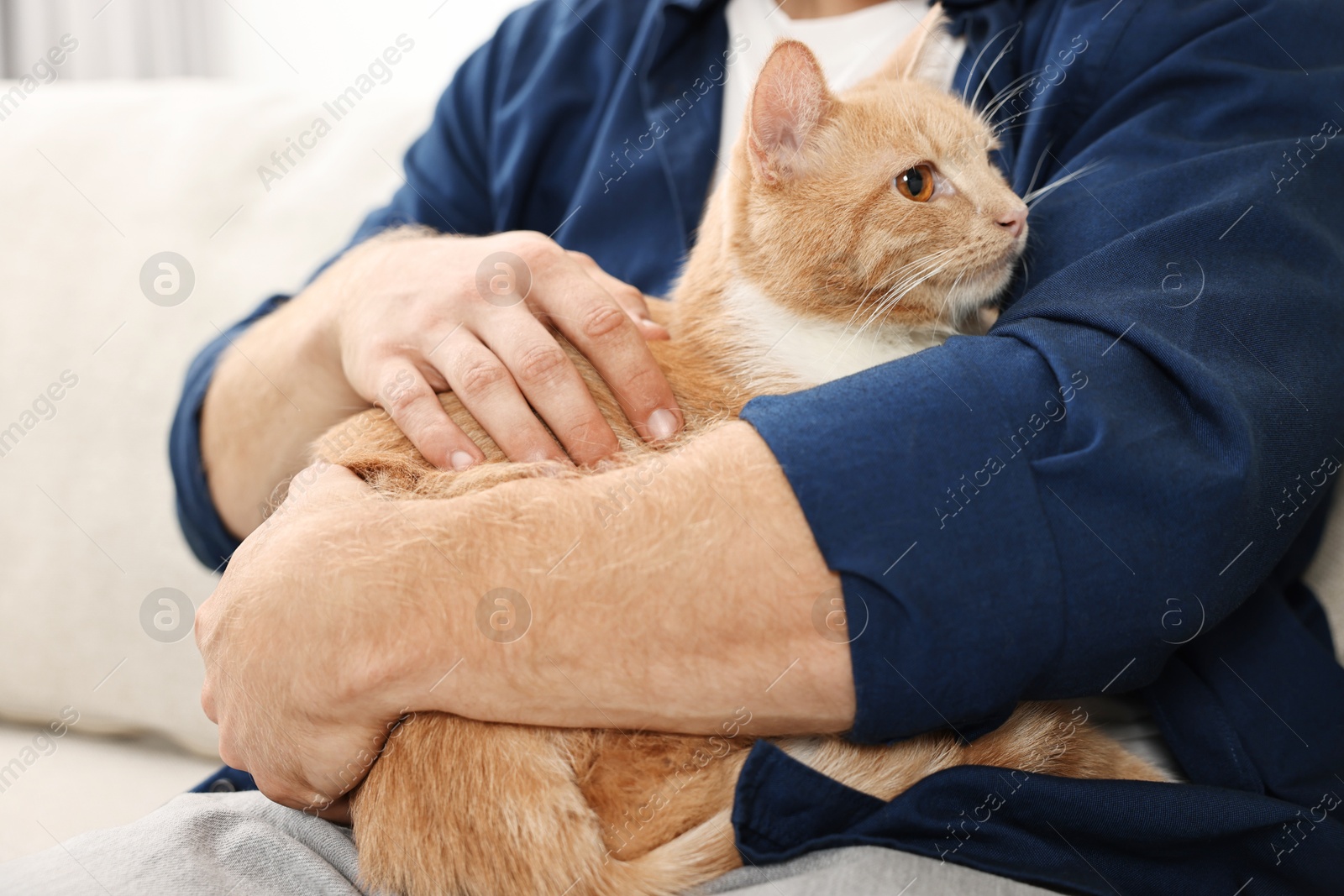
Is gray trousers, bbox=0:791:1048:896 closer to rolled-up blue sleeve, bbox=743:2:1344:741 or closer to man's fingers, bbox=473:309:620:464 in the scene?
rolled-up blue sleeve, bbox=743:2:1344:741

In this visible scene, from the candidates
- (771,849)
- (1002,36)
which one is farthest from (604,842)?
(1002,36)

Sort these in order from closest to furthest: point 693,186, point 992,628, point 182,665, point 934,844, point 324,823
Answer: point 992,628
point 934,844
point 324,823
point 693,186
point 182,665

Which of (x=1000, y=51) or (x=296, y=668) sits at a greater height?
(x=1000, y=51)

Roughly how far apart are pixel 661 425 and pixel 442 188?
31.7 inches

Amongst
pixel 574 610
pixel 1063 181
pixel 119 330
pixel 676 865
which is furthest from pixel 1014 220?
pixel 119 330

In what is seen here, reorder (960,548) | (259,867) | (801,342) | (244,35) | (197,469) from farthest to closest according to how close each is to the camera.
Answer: (244,35), (197,469), (801,342), (259,867), (960,548)

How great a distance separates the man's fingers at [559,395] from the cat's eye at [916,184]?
444mm

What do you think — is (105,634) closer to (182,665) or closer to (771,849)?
(182,665)

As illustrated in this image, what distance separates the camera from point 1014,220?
1062 millimetres

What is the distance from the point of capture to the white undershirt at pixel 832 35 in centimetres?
148

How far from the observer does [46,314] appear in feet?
5.91

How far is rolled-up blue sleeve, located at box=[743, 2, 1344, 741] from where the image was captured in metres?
0.76

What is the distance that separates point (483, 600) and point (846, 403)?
358mm

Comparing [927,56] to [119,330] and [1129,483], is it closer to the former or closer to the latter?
[1129,483]
